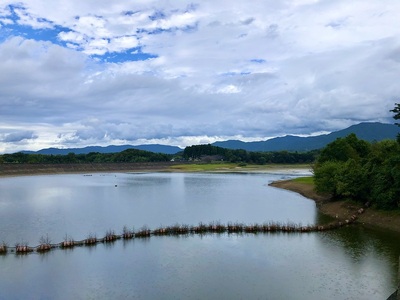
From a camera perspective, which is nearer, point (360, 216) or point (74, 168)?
point (360, 216)

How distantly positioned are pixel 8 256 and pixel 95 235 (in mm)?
8493

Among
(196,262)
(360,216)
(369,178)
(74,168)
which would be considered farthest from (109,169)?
(196,262)

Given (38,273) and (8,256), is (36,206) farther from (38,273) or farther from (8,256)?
(38,273)

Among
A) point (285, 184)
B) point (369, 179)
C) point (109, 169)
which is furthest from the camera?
point (109, 169)

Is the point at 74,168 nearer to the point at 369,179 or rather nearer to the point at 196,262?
the point at 369,179

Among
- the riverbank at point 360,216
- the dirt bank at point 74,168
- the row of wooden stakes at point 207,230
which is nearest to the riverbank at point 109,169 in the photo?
the dirt bank at point 74,168

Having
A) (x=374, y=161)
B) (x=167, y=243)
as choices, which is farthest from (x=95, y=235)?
(x=374, y=161)

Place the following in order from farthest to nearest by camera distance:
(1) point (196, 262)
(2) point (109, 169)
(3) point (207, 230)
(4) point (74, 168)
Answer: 1. (2) point (109, 169)
2. (4) point (74, 168)
3. (3) point (207, 230)
4. (1) point (196, 262)

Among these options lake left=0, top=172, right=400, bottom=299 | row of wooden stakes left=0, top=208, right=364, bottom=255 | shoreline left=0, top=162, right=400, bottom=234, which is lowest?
lake left=0, top=172, right=400, bottom=299

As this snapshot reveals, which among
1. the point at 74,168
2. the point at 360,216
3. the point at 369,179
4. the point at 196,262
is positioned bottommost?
the point at 196,262

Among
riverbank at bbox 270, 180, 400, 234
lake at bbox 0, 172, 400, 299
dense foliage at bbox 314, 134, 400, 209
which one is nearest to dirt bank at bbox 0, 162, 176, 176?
lake at bbox 0, 172, 400, 299

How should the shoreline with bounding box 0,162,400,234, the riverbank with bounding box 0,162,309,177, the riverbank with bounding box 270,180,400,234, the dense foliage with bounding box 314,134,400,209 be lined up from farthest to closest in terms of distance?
the riverbank with bounding box 0,162,309,177 → the dense foliage with bounding box 314,134,400,209 → the shoreline with bounding box 0,162,400,234 → the riverbank with bounding box 270,180,400,234

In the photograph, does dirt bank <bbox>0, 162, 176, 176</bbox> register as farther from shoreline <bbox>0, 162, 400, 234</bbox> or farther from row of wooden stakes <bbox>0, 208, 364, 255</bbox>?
row of wooden stakes <bbox>0, 208, 364, 255</bbox>

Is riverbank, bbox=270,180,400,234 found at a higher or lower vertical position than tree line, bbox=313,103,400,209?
lower
